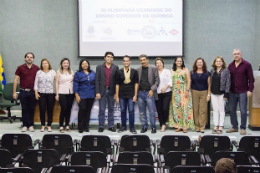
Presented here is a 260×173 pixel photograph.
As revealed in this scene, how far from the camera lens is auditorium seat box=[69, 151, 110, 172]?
2.98 meters

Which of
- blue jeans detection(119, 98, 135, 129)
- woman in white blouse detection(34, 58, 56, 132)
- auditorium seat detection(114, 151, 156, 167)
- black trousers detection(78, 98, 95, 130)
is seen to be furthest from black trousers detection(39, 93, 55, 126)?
auditorium seat detection(114, 151, 156, 167)

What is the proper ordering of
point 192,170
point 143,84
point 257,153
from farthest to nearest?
1. point 143,84
2. point 257,153
3. point 192,170

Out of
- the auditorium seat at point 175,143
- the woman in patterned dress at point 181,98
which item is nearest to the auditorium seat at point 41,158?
the auditorium seat at point 175,143

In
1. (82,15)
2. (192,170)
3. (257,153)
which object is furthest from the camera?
(82,15)

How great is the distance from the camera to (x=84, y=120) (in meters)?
5.83

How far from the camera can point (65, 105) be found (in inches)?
223

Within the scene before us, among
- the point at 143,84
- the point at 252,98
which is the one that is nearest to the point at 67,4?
the point at 143,84

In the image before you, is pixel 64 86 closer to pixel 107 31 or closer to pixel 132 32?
pixel 107 31

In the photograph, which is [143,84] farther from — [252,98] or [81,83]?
[252,98]

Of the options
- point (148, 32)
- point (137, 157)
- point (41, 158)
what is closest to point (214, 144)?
point (137, 157)

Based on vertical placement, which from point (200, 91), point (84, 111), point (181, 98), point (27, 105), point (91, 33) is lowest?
point (84, 111)

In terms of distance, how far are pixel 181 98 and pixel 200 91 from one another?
38 cm

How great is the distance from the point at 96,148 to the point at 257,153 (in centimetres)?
200

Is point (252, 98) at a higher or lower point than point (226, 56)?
lower
